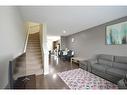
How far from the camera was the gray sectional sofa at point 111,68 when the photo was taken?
3.37 m

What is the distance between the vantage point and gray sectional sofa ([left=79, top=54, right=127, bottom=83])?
337 cm

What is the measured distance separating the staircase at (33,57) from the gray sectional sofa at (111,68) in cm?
231

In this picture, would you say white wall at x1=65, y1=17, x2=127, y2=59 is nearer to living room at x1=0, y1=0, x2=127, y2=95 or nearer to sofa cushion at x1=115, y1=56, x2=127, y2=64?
living room at x1=0, y1=0, x2=127, y2=95

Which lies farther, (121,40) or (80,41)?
(80,41)

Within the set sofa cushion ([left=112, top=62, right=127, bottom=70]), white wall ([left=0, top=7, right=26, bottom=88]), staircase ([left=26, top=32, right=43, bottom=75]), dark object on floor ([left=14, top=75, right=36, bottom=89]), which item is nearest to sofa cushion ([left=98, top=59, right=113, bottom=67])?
sofa cushion ([left=112, top=62, right=127, bottom=70])

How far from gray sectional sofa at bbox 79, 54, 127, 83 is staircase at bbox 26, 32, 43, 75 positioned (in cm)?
231

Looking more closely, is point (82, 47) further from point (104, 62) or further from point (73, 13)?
point (73, 13)

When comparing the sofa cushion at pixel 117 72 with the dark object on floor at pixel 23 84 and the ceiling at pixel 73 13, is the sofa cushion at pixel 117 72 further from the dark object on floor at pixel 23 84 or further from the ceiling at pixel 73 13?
the dark object on floor at pixel 23 84
